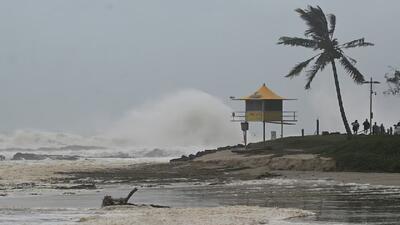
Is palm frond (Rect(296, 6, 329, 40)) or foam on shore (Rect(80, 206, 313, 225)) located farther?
palm frond (Rect(296, 6, 329, 40))

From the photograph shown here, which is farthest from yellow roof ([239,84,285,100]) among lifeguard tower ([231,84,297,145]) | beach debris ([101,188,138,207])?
beach debris ([101,188,138,207])

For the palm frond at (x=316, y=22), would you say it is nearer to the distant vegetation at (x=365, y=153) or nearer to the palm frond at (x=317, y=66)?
the palm frond at (x=317, y=66)

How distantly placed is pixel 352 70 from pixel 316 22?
3.42m

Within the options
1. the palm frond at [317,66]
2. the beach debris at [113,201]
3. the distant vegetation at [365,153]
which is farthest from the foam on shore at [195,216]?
the palm frond at [317,66]

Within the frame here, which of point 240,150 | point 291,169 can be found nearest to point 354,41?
point 240,150

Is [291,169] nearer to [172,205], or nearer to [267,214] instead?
[172,205]

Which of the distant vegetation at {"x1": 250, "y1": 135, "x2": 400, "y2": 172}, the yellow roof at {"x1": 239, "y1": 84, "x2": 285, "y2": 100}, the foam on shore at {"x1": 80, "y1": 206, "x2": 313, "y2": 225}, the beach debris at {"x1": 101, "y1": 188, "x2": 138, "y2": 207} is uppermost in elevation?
the yellow roof at {"x1": 239, "y1": 84, "x2": 285, "y2": 100}

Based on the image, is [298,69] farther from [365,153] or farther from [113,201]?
[113,201]

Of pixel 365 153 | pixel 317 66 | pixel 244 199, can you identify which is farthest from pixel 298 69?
pixel 244 199

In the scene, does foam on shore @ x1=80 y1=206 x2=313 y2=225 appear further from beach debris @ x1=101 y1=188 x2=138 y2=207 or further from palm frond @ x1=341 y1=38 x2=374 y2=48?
palm frond @ x1=341 y1=38 x2=374 y2=48

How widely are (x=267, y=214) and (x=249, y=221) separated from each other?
5.07 feet

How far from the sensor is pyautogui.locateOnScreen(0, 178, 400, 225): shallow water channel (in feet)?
52.0

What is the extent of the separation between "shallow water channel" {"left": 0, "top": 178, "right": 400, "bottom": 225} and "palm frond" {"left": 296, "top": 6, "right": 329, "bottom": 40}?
1734 cm

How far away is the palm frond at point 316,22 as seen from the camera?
145 ft
